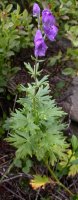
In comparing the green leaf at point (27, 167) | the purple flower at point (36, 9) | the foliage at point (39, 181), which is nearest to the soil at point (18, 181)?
the green leaf at point (27, 167)

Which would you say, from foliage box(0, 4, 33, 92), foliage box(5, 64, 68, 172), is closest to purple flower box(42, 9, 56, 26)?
foliage box(5, 64, 68, 172)

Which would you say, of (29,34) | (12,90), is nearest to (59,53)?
(29,34)

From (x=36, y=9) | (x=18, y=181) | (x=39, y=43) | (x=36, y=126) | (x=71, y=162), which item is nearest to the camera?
(x=39, y=43)

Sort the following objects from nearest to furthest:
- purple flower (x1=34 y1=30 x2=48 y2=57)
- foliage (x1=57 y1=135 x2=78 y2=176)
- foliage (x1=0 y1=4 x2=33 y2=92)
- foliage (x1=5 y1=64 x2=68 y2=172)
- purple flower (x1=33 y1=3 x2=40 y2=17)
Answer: purple flower (x1=34 y1=30 x2=48 y2=57)
purple flower (x1=33 y1=3 x2=40 y2=17)
foliage (x1=5 y1=64 x2=68 y2=172)
foliage (x1=57 y1=135 x2=78 y2=176)
foliage (x1=0 y1=4 x2=33 y2=92)

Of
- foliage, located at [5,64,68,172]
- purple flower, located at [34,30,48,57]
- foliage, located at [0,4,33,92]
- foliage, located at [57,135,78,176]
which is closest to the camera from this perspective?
purple flower, located at [34,30,48,57]

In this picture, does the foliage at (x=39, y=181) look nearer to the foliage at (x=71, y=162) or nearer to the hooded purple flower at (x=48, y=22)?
the foliage at (x=71, y=162)

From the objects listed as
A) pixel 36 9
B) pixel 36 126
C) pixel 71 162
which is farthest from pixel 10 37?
pixel 71 162

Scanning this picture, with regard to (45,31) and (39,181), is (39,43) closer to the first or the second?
(45,31)

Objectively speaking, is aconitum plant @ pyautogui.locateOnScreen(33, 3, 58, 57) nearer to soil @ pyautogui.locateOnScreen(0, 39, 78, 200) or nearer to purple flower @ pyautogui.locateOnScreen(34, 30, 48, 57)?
purple flower @ pyautogui.locateOnScreen(34, 30, 48, 57)
